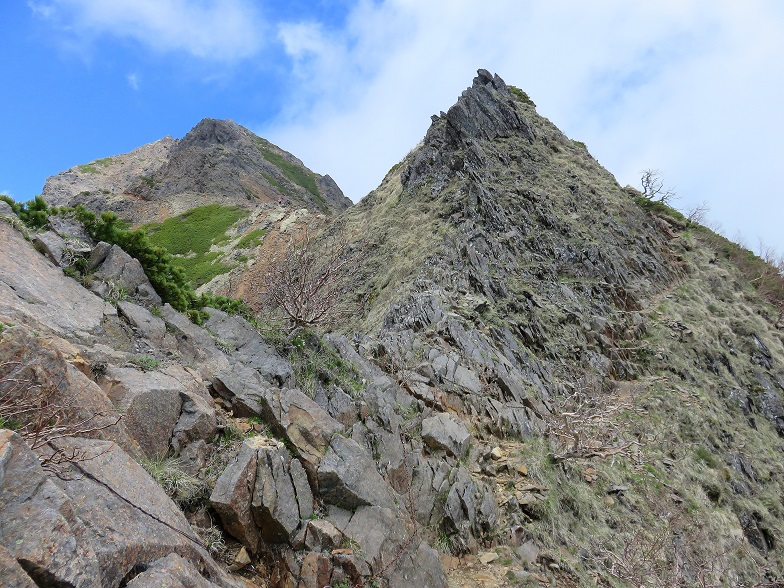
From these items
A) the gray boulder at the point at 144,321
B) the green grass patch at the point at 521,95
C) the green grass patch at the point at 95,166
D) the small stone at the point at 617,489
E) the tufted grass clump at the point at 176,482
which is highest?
the green grass patch at the point at 521,95

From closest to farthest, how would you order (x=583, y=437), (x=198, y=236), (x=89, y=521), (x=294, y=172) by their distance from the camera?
(x=89, y=521) < (x=583, y=437) < (x=198, y=236) < (x=294, y=172)

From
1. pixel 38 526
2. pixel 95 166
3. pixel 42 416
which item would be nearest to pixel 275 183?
pixel 95 166

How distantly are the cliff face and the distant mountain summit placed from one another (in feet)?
110

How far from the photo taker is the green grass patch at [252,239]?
133 feet

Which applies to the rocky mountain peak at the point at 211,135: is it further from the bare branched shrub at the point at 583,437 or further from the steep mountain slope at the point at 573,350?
the bare branched shrub at the point at 583,437

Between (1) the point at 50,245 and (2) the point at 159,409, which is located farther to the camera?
(1) the point at 50,245

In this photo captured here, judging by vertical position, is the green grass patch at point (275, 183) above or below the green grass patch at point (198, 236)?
above

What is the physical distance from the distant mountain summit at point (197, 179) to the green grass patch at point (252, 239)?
1021cm

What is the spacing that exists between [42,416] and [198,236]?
4433 centimetres

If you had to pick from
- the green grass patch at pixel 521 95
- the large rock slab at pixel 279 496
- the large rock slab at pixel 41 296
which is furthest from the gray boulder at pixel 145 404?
the green grass patch at pixel 521 95

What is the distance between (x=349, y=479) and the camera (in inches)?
283

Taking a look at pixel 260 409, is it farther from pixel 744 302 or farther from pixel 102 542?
pixel 744 302

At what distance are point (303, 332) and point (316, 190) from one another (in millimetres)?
80326

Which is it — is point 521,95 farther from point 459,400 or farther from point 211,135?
point 211,135
